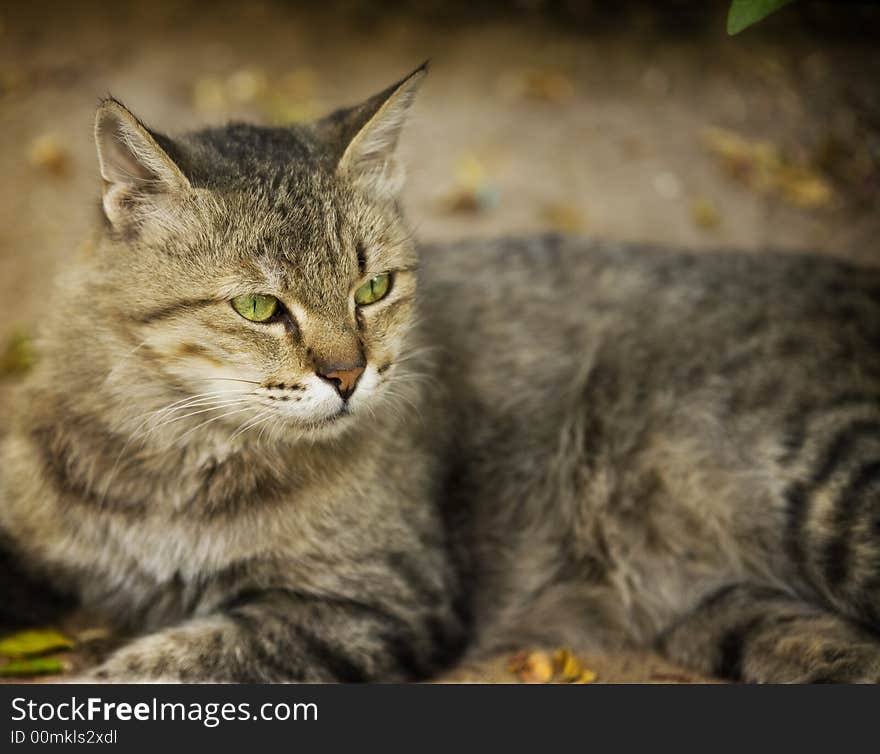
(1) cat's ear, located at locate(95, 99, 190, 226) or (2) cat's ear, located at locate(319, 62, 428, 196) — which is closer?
(1) cat's ear, located at locate(95, 99, 190, 226)

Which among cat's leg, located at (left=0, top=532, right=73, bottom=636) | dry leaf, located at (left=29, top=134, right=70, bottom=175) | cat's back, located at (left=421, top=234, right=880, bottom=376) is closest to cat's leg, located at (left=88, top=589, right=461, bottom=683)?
cat's leg, located at (left=0, top=532, right=73, bottom=636)

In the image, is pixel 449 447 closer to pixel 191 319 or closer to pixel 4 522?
pixel 191 319

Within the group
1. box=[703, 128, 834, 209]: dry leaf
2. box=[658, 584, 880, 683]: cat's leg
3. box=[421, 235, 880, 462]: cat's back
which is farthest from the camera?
box=[703, 128, 834, 209]: dry leaf

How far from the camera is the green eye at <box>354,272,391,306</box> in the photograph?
2971 mm

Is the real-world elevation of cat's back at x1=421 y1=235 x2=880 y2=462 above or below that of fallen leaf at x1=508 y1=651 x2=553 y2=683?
above

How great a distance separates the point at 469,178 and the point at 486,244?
6.32 feet

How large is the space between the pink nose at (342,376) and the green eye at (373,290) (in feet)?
0.92

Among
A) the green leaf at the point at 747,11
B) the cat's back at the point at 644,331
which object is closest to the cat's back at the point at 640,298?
the cat's back at the point at 644,331

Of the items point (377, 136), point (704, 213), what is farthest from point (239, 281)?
point (704, 213)

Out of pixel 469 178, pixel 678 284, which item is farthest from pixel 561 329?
pixel 469 178

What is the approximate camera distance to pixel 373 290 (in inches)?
119

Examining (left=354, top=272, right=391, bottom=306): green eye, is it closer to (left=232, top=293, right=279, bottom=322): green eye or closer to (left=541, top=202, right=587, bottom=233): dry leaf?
(left=232, top=293, right=279, bottom=322): green eye

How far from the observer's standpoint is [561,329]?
13.0ft

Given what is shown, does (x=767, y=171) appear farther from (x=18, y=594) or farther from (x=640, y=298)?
(x=18, y=594)
